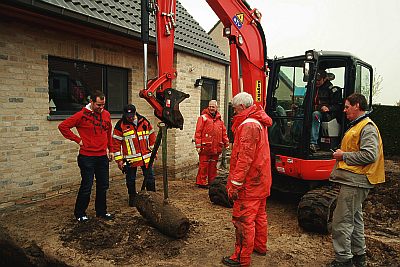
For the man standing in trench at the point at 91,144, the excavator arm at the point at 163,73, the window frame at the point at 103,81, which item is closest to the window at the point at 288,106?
the excavator arm at the point at 163,73

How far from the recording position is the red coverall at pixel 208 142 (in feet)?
23.2

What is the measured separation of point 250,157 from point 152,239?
1772 mm

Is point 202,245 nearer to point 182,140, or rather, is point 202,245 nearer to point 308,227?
point 308,227

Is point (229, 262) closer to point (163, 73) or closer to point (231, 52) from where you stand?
point (163, 73)

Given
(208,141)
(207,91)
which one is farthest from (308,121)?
(207,91)

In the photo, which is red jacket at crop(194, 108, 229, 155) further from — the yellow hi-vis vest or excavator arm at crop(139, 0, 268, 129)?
the yellow hi-vis vest

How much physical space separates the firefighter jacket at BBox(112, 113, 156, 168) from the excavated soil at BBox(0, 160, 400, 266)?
0.91 meters

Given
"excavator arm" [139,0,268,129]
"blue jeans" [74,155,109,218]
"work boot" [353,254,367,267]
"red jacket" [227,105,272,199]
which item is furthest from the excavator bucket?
"work boot" [353,254,367,267]

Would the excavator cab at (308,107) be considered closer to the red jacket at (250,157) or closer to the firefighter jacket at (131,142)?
the red jacket at (250,157)

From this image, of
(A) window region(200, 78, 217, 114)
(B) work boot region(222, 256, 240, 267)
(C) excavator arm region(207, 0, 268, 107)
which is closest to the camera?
(B) work boot region(222, 256, 240, 267)

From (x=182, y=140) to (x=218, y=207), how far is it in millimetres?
3042

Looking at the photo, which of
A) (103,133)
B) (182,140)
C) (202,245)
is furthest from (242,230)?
(182,140)

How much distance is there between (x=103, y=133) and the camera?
4902 mm

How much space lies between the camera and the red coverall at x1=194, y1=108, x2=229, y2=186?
708 cm
